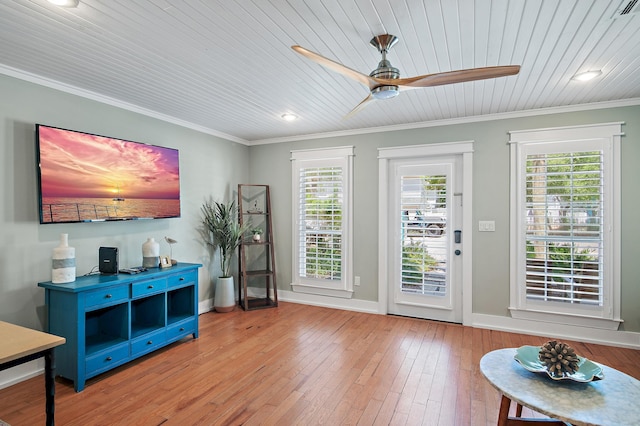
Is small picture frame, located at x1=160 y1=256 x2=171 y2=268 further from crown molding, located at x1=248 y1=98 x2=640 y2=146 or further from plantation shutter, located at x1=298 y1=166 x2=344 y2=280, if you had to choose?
crown molding, located at x1=248 y1=98 x2=640 y2=146

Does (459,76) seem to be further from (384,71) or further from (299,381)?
(299,381)

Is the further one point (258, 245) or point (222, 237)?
point (258, 245)

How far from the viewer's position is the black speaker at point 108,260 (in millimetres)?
3008

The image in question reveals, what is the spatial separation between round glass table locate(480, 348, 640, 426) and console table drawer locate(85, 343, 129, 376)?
2.81 meters

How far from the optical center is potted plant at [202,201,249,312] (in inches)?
177

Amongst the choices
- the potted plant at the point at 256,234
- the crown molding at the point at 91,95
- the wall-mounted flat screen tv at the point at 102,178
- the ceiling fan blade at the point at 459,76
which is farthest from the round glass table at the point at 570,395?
the crown molding at the point at 91,95

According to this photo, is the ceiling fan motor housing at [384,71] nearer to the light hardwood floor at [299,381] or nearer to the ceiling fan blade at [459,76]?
the ceiling fan blade at [459,76]

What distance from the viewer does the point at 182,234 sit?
165 inches

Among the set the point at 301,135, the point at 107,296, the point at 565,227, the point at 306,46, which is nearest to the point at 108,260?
the point at 107,296

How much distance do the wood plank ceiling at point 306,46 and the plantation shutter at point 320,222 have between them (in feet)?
4.64

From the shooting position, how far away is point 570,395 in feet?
5.16

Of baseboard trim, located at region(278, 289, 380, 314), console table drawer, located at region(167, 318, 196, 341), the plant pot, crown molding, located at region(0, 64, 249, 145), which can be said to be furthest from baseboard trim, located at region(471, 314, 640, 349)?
crown molding, located at region(0, 64, 249, 145)

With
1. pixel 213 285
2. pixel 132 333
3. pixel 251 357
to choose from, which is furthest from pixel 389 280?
pixel 132 333

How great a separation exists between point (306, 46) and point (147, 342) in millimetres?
2899
